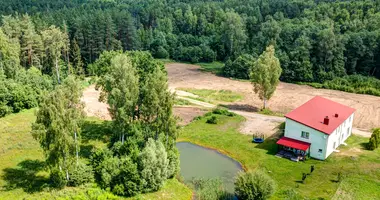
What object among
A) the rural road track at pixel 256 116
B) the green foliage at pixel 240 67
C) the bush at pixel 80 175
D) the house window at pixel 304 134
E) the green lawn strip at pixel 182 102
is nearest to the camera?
the bush at pixel 80 175

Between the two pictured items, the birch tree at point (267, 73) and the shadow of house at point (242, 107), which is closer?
the birch tree at point (267, 73)

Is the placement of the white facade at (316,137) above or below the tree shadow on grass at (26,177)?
above

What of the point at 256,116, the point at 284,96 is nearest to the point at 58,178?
the point at 256,116

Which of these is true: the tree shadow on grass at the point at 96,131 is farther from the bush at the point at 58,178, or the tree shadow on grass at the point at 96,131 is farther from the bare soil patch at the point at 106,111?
the bush at the point at 58,178

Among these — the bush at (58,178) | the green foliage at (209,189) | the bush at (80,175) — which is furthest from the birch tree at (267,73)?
the bush at (58,178)

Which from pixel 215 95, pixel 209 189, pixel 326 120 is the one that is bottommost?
pixel 209 189

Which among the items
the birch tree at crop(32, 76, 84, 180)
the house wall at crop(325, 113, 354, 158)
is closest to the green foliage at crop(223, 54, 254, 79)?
the house wall at crop(325, 113, 354, 158)

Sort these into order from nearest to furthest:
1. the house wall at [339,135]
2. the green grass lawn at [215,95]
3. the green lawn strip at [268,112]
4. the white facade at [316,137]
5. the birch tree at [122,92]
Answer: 1. the birch tree at [122,92]
2. the white facade at [316,137]
3. the house wall at [339,135]
4. the green lawn strip at [268,112]
5. the green grass lawn at [215,95]

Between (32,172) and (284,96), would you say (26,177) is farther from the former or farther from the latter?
(284,96)
